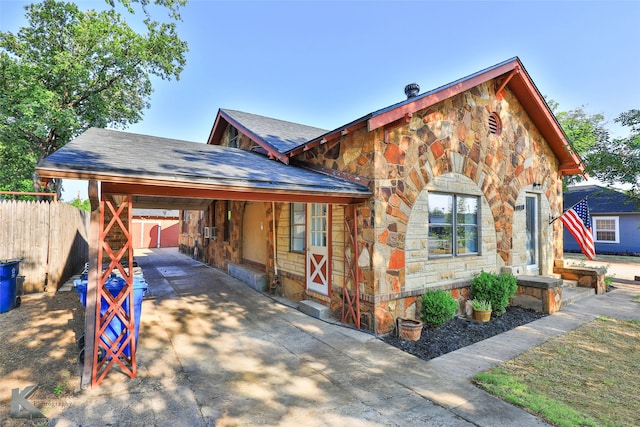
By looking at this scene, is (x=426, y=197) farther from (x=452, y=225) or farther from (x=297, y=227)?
(x=297, y=227)

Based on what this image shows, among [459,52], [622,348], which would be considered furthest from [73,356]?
[459,52]

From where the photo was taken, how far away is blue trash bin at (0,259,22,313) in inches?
262

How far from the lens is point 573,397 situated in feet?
12.6

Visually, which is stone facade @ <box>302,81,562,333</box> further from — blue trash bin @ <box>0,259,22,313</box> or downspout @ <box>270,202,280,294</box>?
blue trash bin @ <box>0,259,22,313</box>

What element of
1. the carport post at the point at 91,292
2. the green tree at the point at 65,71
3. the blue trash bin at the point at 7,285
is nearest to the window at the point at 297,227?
the carport post at the point at 91,292

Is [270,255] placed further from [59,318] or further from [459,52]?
[459,52]

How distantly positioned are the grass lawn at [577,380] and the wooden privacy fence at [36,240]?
34.1 feet

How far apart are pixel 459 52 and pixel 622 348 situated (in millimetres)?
7763

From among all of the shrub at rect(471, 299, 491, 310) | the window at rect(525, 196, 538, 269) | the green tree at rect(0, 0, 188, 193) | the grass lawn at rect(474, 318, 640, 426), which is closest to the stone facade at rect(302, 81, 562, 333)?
the window at rect(525, 196, 538, 269)

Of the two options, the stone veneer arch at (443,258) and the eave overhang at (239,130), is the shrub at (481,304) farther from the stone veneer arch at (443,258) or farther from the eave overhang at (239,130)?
the eave overhang at (239,130)

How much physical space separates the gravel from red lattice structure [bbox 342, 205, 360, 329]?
2.75 feet

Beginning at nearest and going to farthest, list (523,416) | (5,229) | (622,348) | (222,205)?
(523,416)
(622,348)
(5,229)
(222,205)

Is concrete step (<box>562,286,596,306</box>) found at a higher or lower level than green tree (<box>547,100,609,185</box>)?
lower

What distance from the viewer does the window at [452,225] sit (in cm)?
696
